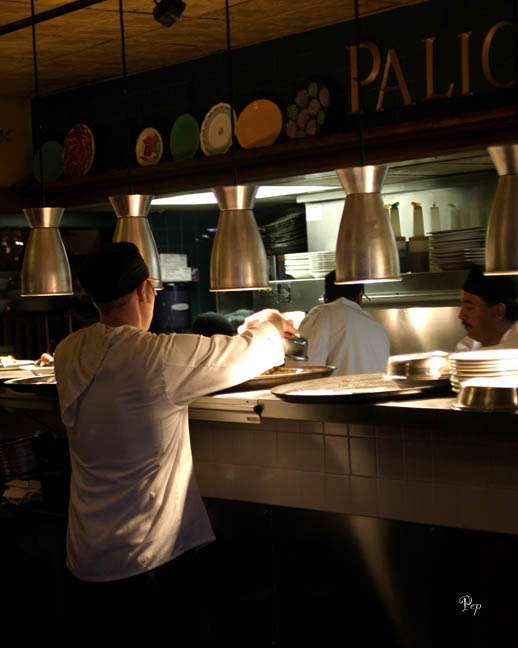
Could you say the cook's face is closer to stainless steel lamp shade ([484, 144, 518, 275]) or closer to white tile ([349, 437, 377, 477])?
white tile ([349, 437, 377, 477])

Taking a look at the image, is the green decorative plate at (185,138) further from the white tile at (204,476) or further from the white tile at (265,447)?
the white tile at (265,447)

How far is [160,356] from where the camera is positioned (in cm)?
287

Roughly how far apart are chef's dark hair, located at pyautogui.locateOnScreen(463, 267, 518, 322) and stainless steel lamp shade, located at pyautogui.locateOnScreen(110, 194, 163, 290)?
1.58 meters

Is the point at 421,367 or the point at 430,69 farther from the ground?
the point at 430,69

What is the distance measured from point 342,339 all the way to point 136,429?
243cm

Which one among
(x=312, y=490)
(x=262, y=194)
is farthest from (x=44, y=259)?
(x=262, y=194)

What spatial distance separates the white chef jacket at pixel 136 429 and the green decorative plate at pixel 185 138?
3.34 m

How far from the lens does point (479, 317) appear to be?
436 centimetres

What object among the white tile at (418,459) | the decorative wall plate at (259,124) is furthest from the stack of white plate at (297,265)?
the white tile at (418,459)

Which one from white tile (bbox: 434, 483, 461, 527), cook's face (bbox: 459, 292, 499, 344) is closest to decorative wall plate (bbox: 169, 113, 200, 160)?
cook's face (bbox: 459, 292, 499, 344)

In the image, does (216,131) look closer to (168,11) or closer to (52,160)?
(52,160)

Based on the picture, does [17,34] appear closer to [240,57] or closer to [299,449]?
[240,57]

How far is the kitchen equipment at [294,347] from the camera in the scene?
11.5 ft

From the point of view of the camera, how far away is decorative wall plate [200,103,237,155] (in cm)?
584
